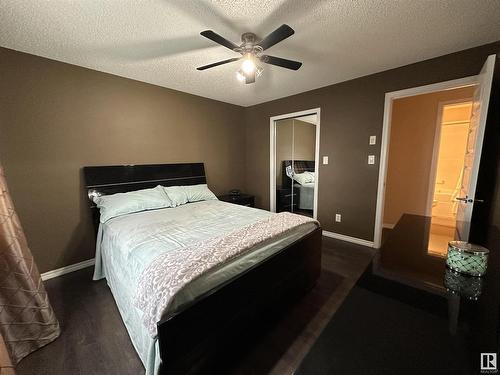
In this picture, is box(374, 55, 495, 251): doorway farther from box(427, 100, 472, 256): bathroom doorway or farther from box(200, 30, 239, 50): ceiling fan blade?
box(200, 30, 239, 50): ceiling fan blade

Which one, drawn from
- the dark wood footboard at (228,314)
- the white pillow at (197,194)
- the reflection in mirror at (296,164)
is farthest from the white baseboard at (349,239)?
the white pillow at (197,194)

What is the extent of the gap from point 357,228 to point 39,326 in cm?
356

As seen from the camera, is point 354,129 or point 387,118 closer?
point 387,118

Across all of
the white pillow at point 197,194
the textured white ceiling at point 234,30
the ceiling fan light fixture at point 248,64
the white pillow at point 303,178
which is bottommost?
the white pillow at point 197,194

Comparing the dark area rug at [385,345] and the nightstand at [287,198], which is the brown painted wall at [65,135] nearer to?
the nightstand at [287,198]

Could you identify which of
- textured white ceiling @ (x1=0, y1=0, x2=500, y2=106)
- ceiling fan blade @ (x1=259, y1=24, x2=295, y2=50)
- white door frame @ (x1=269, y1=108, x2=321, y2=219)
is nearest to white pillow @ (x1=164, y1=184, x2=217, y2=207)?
white door frame @ (x1=269, y1=108, x2=321, y2=219)

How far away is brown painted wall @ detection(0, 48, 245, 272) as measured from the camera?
6.89 feet

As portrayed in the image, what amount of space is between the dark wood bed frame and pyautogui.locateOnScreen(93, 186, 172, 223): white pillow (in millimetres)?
1719

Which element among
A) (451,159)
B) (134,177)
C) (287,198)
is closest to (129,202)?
(134,177)

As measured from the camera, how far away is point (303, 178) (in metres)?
3.94

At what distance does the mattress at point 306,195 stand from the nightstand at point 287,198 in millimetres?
96

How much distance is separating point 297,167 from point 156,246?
3.04 metres

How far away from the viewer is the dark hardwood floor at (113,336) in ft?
4.42

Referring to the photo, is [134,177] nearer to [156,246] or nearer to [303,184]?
[156,246]
